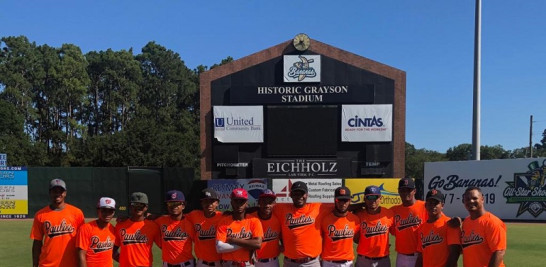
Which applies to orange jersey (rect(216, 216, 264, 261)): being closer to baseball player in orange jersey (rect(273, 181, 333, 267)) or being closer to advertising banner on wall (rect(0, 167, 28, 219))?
baseball player in orange jersey (rect(273, 181, 333, 267))

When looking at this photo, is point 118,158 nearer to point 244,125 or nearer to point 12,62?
point 244,125

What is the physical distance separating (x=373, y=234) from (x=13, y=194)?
2211cm

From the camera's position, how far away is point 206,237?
588cm

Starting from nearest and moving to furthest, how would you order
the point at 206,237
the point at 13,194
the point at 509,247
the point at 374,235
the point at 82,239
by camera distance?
the point at 82,239 < the point at 206,237 < the point at 374,235 < the point at 509,247 < the point at 13,194

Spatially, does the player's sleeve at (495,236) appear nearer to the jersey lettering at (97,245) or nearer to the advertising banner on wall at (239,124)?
the jersey lettering at (97,245)

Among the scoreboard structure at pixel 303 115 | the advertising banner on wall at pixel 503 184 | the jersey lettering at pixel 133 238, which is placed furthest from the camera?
the scoreboard structure at pixel 303 115

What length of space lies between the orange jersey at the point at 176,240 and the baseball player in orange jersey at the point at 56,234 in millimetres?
1125

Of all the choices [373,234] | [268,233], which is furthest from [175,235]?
[373,234]

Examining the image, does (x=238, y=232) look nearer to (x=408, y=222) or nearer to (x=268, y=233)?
(x=268, y=233)

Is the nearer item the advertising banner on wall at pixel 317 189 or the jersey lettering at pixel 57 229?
the jersey lettering at pixel 57 229

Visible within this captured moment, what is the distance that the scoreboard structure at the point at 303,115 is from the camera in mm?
26703

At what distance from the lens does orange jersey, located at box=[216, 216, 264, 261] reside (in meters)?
5.66

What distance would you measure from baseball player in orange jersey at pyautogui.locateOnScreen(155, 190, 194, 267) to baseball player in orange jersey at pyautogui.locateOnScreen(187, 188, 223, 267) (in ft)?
0.33

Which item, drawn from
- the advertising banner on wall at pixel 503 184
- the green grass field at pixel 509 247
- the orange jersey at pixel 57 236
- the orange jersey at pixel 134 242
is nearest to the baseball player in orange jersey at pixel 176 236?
the orange jersey at pixel 134 242
